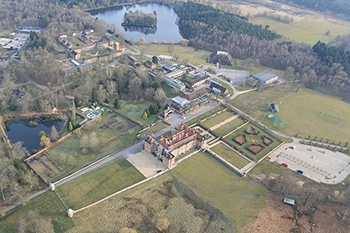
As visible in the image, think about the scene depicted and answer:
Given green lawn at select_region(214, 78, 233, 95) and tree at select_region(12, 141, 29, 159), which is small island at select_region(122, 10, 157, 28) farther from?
tree at select_region(12, 141, 29, 159)

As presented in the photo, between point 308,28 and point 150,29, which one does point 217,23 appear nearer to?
point 150,29

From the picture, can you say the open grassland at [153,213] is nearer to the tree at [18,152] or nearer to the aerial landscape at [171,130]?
the aerial landscape at [171,130]

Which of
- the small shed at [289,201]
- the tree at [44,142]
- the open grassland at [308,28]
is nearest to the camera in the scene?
the small shed at [289,201]

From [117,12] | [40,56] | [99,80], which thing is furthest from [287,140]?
[117,12]

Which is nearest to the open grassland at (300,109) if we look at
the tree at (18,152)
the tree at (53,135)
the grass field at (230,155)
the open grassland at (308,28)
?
the grass field at (230,155)

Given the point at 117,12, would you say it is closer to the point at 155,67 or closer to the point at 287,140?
the point at 155,67

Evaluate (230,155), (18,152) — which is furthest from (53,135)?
(230,155)
